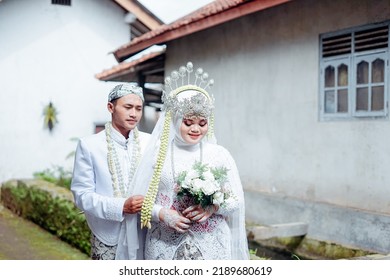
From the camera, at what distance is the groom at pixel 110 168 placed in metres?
2.63

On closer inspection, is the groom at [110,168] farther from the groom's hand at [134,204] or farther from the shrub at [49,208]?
the shrub at [49,208]

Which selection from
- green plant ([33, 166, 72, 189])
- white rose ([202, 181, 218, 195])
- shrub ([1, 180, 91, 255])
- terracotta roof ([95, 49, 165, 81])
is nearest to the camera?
white rose ([202, 181, 218, 195])

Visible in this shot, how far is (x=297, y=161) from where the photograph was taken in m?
5.16

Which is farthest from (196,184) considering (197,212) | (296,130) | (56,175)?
(56,175)

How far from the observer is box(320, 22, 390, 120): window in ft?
14.3

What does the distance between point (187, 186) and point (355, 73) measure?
8.77 feet

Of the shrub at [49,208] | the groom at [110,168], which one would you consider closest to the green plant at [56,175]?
the shrub at [49,208]

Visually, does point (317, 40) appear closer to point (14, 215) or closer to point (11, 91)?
point (11, 91)

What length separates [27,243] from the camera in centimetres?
507

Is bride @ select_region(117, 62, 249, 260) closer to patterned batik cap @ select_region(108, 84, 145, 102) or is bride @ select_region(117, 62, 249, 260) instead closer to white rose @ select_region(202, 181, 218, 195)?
white rose @ select_region(202, 181, 218, 195)

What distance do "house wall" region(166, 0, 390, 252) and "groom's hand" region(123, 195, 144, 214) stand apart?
238 centimetres

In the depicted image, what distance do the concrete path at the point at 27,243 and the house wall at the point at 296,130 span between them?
182 cm

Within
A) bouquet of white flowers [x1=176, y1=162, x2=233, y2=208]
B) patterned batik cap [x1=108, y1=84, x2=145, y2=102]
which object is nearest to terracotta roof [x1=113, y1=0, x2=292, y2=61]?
patterned batik cap [x1=108, y1=84, x2=145, y2=102]
